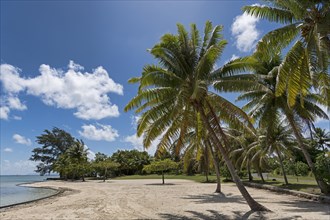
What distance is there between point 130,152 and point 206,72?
2240 inches

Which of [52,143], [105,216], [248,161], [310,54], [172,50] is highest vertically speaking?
[52,143]

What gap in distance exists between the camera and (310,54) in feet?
30.5

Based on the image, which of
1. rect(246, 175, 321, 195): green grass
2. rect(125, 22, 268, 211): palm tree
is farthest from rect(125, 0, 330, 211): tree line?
rect(246, 175, 321, 195): green grass

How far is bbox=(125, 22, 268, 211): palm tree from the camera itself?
10797mm

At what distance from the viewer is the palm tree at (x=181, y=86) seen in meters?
10.8

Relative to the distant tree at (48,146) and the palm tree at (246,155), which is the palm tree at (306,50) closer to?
the palm tree at (246,155)

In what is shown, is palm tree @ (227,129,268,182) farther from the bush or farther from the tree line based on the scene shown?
the tree line

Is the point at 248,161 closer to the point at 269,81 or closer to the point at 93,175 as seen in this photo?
the point at 269,81

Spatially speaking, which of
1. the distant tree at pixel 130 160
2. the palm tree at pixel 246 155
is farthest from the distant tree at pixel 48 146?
the palm tree at pixel 246 155

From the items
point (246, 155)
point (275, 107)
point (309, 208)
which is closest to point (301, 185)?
point (246, 155)

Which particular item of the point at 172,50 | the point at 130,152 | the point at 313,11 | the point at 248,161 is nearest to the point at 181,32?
the point at 172,50

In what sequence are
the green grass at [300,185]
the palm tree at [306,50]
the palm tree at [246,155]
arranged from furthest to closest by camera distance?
the palm tree at [246,155]
the green grass at [300,185]
the palm tree at [306,50]

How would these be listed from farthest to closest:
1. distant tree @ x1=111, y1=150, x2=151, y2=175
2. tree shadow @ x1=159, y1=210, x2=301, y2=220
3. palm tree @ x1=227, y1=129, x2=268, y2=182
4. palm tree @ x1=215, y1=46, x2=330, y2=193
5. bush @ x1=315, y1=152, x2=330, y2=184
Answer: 1. distant tree @ x1=111, y1=150, x2=151, y2=175
2. palm tree @ x1=227, y1=129, x2=268, y2=182
3. palm tree @ x1=215, y1=46, x2=330, y2=193
4. bush @ x1=315, y1=152, x2=330, y2=184
5. tree shadow @ x1=159, y1=210, x2=301, y2=220

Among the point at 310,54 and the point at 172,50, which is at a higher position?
the point at 172,50
